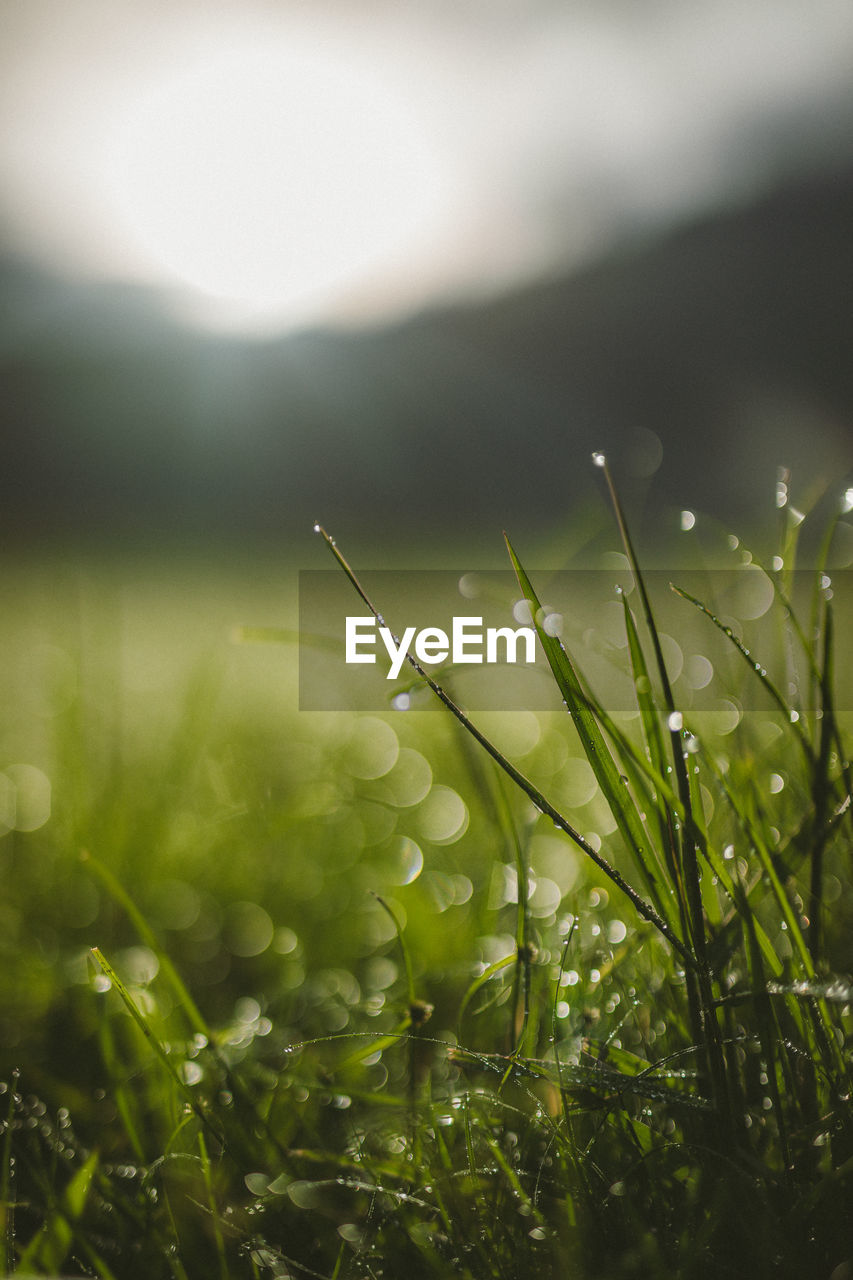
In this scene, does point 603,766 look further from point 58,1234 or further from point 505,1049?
point 58,1234

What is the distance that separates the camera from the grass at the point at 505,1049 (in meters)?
0.50

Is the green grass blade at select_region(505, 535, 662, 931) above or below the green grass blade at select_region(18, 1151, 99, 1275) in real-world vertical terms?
above

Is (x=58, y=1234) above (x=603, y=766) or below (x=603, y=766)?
below

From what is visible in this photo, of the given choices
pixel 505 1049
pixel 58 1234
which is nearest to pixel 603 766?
pixel 505 1049

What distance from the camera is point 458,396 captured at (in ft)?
26.9

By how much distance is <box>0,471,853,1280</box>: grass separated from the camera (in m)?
0.50

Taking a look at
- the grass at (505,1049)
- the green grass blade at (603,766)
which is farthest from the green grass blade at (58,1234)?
the green grass blade at (603,766)

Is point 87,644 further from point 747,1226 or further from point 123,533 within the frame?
point 123,533

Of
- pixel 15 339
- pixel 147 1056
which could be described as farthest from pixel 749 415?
pixel 15 339

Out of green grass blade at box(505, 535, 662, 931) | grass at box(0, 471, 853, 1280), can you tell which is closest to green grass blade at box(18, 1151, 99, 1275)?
grass at box(0, 471, 853, 1280)

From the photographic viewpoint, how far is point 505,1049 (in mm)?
672

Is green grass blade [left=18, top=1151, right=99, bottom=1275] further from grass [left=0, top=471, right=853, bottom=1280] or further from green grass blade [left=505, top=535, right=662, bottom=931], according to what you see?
green grass blade [left=505, top=535, right=662, bottom=931]

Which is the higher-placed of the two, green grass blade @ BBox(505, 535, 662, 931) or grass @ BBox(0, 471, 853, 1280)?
green grass blade @ BBox(505, 535, 662, 931)

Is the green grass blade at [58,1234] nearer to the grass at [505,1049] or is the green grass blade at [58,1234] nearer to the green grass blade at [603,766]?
the grass at [505,1049]
